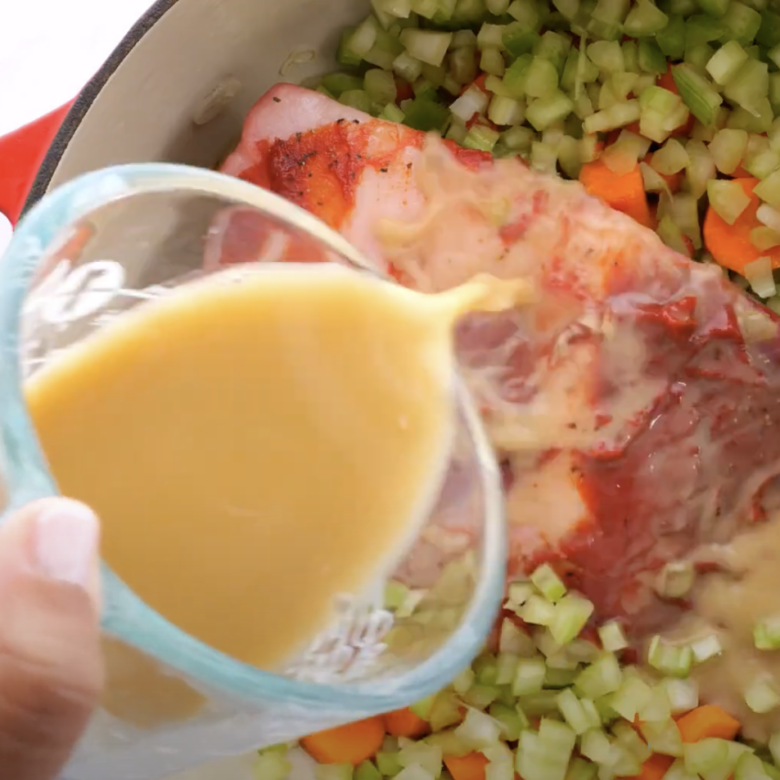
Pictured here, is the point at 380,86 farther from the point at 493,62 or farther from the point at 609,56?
the point at 609,56

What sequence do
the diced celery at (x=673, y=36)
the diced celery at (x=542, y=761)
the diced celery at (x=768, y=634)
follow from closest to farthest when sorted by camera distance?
the diced celery at (x=768, y=634)
the diced celery at (x=542, y=761)
the diced celery at (x=673, y=36)

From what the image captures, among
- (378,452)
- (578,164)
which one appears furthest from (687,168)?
(378,452)

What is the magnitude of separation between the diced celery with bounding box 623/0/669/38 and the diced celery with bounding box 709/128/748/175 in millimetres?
206

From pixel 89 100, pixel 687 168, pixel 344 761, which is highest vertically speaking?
pixel 89 100

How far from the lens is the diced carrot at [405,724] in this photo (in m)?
1.47

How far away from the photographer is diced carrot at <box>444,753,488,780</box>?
149 centimetres

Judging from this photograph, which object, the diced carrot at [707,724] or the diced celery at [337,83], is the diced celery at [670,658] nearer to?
the diced carrot at [707,724]

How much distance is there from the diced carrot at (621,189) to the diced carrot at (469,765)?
0.93m

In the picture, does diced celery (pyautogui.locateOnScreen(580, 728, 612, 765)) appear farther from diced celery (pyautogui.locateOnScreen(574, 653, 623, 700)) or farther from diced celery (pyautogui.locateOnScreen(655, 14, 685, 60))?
diced celery (pyautogui.locateOnScreen(655, 14, 685, 60))

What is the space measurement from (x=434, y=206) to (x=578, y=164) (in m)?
0.32

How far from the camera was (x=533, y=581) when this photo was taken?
4.56 feet

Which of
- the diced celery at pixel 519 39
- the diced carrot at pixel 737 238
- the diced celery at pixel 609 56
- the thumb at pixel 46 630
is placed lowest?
the diced carrot at pixel 737 238

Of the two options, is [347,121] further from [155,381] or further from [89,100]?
[155,381]

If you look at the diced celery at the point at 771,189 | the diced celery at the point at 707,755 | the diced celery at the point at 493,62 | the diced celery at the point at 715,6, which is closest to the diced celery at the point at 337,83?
the diced celery at the point at 493,62
